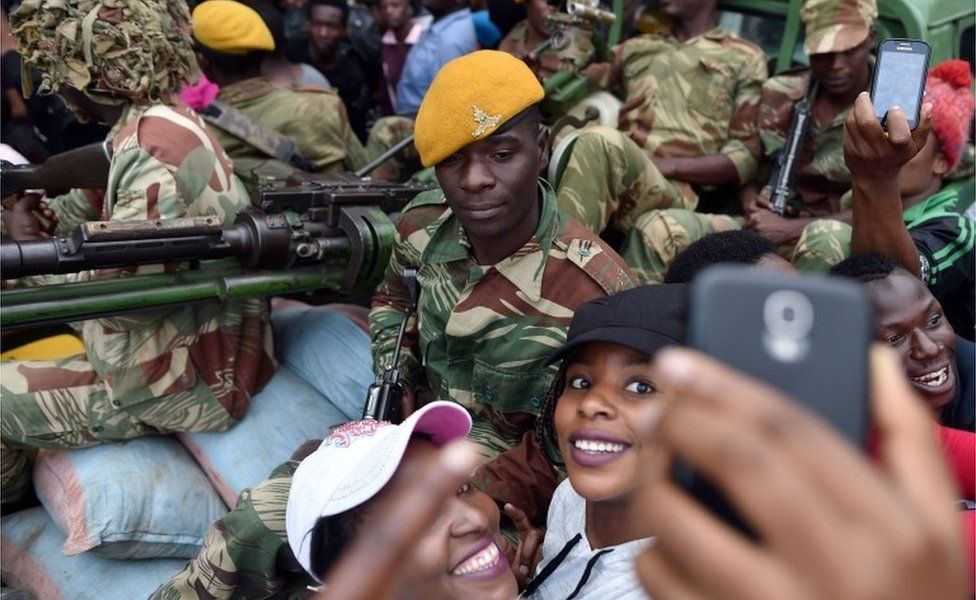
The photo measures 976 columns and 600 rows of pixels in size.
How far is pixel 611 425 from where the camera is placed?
152 cm

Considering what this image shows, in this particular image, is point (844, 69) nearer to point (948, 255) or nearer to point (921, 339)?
point (948, 255)

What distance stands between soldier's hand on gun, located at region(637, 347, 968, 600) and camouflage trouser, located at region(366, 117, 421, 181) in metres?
3.44

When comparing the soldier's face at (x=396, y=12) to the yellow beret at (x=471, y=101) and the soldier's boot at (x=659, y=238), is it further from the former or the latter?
the yellow beret at (x=471, y=101)

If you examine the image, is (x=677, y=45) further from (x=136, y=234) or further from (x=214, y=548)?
(x=214, y=548)

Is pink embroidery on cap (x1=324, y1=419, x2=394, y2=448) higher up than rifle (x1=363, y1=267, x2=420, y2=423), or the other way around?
pink embroidery on cap (x1=324, y1=419, x2=394, y2=448)

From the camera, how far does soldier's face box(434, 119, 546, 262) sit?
86.8 inches

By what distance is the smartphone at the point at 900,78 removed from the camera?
2.18 meters

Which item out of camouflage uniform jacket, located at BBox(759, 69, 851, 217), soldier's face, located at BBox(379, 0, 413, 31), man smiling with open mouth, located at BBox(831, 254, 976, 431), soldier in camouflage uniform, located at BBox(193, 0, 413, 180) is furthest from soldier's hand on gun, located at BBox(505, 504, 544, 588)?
soldier's face, located at BBox(379, 0, 413, 31)

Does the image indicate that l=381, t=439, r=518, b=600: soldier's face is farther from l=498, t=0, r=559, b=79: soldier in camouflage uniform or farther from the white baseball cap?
l=498, t=0, r=559, b=79: soldier in camouflage uniform

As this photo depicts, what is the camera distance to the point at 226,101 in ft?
12.9

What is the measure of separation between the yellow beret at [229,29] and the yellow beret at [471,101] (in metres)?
1.86

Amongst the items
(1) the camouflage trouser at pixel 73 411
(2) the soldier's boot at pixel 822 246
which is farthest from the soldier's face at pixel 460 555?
(2) the soldier's boot at pixel 822 246

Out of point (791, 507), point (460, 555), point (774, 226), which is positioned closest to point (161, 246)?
point (460, 555)

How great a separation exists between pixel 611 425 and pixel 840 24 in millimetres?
2270
